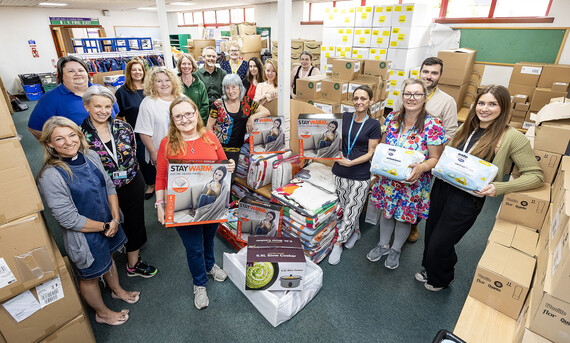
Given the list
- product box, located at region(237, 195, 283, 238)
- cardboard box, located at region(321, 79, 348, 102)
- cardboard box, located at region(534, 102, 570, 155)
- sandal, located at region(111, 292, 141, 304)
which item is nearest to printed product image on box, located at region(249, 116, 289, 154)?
product box, located at region(237, 195, 283, 238)

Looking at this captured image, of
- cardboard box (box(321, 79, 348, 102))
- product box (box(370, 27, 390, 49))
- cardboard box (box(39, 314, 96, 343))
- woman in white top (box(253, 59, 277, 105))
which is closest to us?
cardboard box (box(39, 314, 96, 343))

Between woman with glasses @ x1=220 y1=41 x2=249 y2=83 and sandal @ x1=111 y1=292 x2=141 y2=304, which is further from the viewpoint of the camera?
woman with glasses @ x1=220 y1=41 x2=249 y2=83

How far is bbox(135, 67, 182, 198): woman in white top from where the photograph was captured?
2.39m

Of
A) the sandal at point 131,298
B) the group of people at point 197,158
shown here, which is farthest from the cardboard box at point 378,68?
the sandal at point 131,298

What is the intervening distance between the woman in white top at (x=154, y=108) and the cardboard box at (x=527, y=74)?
5006 mm

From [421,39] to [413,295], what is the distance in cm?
502

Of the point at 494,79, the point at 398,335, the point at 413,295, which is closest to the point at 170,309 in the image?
the point at 398,335

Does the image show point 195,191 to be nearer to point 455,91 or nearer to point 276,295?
point 276,295

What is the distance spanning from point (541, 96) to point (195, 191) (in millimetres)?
5045

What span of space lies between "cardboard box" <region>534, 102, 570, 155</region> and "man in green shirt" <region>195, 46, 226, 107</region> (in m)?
3.04

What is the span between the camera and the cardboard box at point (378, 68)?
11.8ft

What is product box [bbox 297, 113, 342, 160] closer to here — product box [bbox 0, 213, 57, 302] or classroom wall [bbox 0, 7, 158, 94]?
product box [bbox 0, 213, 57, 302]

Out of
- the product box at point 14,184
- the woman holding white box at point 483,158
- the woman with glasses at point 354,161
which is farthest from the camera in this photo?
the woman with glasses at point 354,161

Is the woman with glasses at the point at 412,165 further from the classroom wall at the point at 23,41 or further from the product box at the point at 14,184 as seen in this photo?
the classroom wall at the point at 23,41
